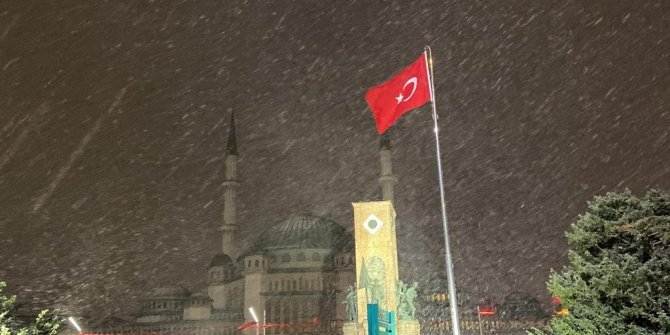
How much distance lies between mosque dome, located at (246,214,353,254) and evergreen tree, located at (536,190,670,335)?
1849 inches

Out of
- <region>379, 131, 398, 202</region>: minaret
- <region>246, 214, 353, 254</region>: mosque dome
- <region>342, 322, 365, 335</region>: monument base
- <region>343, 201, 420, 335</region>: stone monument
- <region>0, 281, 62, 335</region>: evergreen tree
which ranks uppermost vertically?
<region>379, 131, 398, 202</region>: minaret

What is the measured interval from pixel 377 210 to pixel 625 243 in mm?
17190

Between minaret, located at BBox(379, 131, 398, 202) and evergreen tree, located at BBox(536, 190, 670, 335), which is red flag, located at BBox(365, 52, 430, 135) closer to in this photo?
evergreen tree, located at BBox(536, 190, 670, 335)

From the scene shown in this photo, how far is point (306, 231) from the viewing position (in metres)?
58.4

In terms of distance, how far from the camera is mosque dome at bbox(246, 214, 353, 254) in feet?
184

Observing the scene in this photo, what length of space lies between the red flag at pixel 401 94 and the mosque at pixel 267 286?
3527 cm

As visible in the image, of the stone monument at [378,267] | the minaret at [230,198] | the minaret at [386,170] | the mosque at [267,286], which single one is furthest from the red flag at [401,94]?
the minaret at [230,198]

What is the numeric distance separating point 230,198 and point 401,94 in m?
43.1

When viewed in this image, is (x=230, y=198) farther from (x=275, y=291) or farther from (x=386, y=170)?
(x=386, y=170)

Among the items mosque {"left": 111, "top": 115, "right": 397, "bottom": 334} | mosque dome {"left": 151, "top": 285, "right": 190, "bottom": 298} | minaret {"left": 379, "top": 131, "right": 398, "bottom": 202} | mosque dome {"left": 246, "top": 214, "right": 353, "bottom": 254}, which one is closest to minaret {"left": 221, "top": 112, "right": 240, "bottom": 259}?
mosque {"left": 111, "top": 115, "right": 397, "bottom": 334}

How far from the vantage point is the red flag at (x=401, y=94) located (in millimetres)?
11055

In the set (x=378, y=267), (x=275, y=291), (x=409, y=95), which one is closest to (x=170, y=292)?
(x=275, y=291)

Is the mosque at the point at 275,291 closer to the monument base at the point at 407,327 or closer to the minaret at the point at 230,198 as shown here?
the minaret at the point at 230,198

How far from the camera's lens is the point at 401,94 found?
449 inches
